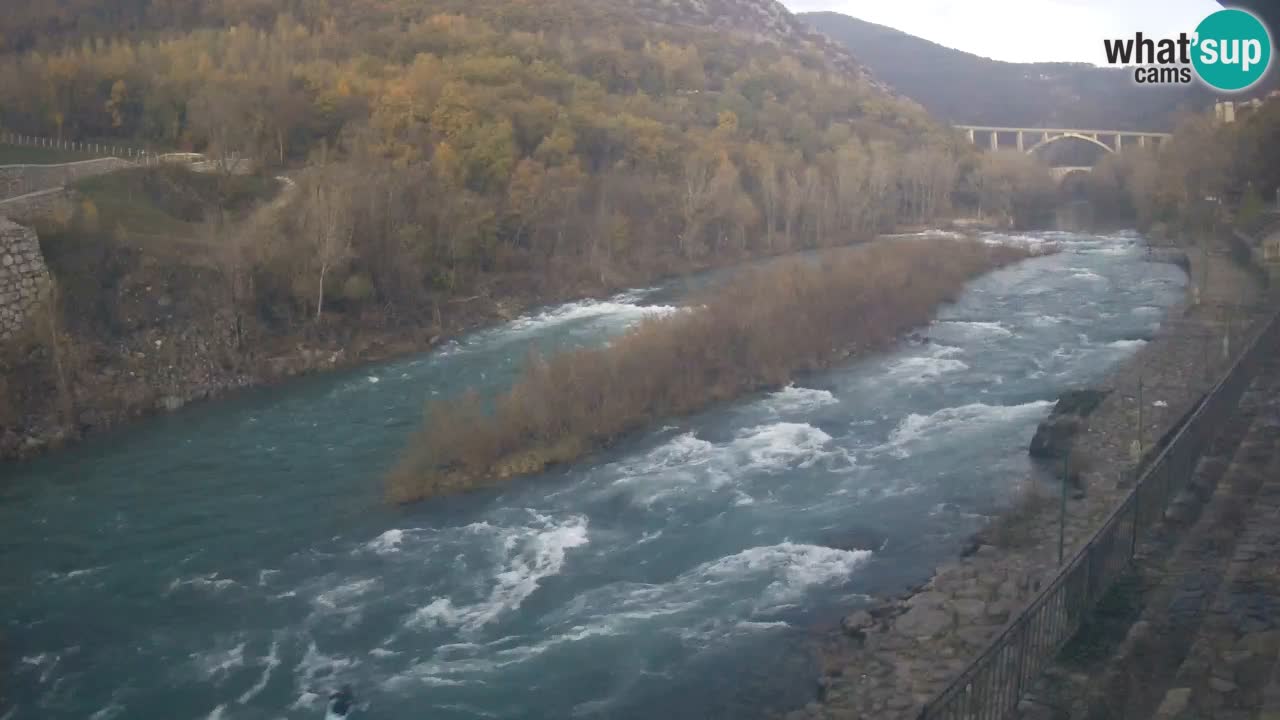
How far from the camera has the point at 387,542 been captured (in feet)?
45.2

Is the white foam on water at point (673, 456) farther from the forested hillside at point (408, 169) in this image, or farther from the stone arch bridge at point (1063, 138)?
the stone arch bridge at point (1063, 138)

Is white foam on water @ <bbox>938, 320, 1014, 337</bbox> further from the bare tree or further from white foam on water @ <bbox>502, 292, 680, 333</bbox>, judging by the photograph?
the bare tree

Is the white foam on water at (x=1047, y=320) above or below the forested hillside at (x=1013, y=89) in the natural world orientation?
below

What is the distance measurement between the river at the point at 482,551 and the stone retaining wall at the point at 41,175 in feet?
29.1

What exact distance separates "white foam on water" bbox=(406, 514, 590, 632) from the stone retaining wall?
17.8 metres

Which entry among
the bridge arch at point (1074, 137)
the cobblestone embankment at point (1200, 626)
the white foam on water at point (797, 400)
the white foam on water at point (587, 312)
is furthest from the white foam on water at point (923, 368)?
the bridge arch at point (1074, 137)

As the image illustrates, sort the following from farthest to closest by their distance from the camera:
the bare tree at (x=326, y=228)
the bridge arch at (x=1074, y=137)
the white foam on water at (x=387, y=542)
→ the bridge arch at (x=1074, y=137), the bare tree at (x=326, y=228), the white foam on water at (x=387, y=542)

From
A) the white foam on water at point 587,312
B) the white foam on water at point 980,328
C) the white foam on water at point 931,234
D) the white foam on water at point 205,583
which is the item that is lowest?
the white foam on water at point 205,583

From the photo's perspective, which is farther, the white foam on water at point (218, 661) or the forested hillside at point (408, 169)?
the forested hillside at point (408, 169)

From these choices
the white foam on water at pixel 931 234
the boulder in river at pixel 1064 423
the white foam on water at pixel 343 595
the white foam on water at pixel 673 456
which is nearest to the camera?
the white foam on water at pixel 343 595

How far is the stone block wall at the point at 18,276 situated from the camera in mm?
20609

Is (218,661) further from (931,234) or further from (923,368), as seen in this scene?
(931,234)

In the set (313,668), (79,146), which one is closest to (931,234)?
(79,146)

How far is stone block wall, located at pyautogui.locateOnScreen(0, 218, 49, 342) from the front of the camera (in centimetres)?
2061
